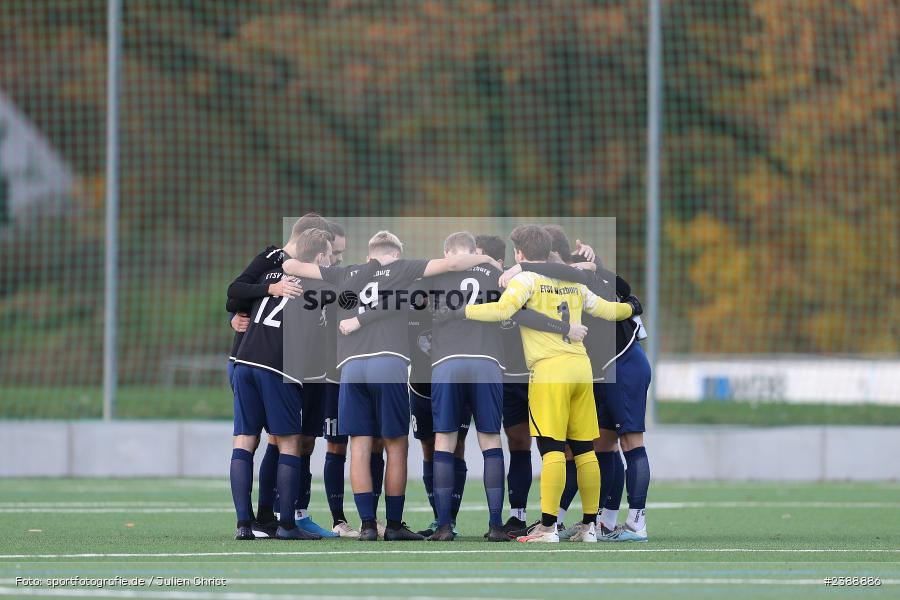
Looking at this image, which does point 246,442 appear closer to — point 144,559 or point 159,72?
point 144,559

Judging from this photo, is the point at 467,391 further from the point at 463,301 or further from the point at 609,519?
the point at 609,519

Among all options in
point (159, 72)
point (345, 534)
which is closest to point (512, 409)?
point (345, 534)

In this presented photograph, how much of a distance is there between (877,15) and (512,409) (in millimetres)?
12771

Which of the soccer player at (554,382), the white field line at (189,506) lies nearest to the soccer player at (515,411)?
the soccer player at (554,382)

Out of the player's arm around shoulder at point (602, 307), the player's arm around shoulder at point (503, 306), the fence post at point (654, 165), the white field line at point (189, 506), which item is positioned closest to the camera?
the player's arm around shoulder at point (503, 306)

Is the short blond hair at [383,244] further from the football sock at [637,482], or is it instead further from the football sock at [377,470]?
the football sock at [637,482]

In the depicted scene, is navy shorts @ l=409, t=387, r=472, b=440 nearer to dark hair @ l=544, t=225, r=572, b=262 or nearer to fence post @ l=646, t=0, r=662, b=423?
dark hair @ l=544, t=225, r=572, b=262

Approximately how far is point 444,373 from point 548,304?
0.76 meters

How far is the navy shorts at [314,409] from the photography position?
988cm

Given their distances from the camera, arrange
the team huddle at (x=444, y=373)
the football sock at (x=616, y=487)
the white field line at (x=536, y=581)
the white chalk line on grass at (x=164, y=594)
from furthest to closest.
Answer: the football sock at (x=616, y=487)
the team huddle at (x=444, y=373)
the white field line at (x=536, y=581)
the white chalk line on grass at (x=164, y=594)

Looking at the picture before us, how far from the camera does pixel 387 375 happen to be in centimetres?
935

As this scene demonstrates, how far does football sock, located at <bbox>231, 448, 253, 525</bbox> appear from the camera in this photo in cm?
945

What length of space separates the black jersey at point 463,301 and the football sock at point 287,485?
1.11 meters

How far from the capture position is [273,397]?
31.2 feet
